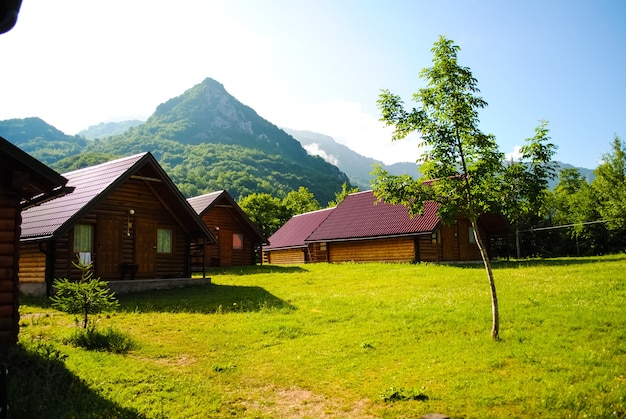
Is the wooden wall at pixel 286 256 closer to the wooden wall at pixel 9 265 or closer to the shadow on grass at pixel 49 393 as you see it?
the wooden wall at pixel 9 265

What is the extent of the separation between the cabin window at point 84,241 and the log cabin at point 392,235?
16456 millimetres

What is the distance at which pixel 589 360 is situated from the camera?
9109 mm

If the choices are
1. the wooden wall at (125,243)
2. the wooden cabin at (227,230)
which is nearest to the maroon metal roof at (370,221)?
the wooden cabin at (227,230)

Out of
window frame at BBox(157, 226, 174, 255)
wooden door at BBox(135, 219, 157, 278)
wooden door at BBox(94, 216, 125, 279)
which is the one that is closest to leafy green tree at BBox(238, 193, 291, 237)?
window frame at BBox(157, 226, 174, 255)

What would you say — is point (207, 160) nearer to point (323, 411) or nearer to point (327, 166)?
point (327, 166)

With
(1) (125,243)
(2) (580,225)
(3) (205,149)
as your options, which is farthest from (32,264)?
(3) (205,149)

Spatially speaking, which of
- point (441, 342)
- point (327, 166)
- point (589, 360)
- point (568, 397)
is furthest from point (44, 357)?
point (327, 166)

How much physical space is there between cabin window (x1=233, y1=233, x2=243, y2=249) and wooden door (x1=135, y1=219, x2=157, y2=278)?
545 inches

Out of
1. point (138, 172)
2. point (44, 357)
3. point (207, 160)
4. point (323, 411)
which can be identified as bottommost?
point (323, 411)

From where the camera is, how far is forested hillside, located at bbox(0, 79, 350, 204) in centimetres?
11331

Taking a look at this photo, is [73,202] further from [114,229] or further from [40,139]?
[40,139]

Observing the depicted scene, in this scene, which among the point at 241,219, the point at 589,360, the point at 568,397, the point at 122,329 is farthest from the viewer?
the point at 241,219

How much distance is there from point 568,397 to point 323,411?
3937 millimetres

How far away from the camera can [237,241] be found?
3694cm
